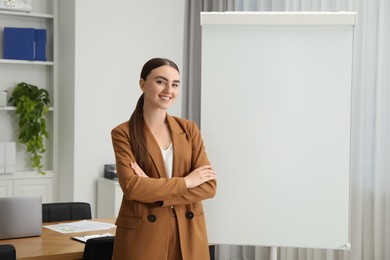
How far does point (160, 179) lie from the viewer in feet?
8.64

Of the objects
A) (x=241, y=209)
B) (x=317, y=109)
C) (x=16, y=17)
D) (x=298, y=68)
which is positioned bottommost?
(x=241, y=209)

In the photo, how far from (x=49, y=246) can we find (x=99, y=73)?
9.05 ft

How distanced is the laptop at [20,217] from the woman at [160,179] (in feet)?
3.59

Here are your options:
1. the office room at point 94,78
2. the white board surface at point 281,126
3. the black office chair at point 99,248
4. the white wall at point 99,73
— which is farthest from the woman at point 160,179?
the white wall at point 99,73

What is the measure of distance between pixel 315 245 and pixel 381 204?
6.21ft

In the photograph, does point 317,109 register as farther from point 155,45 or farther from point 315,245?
point 155,45

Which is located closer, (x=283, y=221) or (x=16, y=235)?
(x=283, y=221)

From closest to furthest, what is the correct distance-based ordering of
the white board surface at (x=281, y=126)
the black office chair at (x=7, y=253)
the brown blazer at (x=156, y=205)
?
1. the brown blazer at (x=156, y=205)
2. the black office chair at (x=7, y=253)
3. the white board surface at (x=281, y=126)

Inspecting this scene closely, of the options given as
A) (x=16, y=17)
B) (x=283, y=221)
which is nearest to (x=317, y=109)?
(x=283, y=221)

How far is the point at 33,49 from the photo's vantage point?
5969 mm

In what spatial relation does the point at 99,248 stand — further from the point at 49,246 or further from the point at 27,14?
the point at 27,14

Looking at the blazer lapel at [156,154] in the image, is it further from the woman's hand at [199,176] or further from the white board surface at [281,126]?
the white board surface at [281,126]

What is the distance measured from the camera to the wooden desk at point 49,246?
10.5 ft

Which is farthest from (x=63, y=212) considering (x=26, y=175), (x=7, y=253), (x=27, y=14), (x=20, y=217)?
(x=27, y=14)
